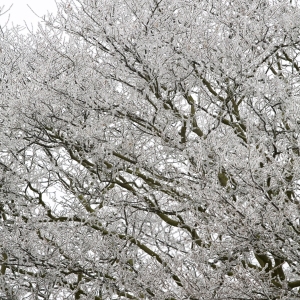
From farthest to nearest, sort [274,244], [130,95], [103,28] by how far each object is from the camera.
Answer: [130,95] < [103,28] < [274,244]

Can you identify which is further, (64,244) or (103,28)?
(64,244)

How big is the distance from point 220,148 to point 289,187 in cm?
113

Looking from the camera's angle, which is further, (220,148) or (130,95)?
(130,95)

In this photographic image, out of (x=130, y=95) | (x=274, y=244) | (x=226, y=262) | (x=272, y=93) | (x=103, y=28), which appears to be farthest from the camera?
(x=130, y=95)

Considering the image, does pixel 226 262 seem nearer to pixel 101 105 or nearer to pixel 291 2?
pixel 101 105

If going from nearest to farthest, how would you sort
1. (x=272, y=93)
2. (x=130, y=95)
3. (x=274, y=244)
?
(x=274, y=244)
(x=272, y=93)
(x=130, y=95)

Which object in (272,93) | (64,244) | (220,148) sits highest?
(272,93)

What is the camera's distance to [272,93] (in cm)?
526

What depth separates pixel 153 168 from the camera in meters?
5.87

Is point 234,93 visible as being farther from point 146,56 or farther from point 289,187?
point 289,187

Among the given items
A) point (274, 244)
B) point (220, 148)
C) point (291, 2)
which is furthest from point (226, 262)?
point (291, 2)

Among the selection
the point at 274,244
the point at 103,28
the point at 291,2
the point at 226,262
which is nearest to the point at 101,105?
the point at 103,28

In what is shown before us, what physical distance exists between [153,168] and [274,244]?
2063mm

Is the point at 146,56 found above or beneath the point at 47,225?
above
